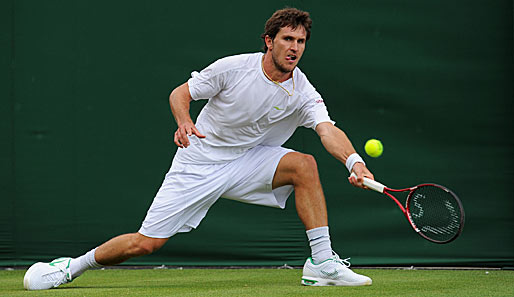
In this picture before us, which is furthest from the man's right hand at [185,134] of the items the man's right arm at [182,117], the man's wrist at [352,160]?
the man's wrist at [352,160]

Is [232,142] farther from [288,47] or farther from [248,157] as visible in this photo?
[288,47]

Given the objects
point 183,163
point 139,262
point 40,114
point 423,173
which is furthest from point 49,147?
point 423,173

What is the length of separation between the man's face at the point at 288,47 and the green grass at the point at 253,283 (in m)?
1.09

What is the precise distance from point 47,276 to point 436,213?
1.86 meters

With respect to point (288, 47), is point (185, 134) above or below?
below

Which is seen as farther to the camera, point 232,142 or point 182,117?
point 232,142

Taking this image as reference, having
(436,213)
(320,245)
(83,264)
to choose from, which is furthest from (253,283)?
(436,213)

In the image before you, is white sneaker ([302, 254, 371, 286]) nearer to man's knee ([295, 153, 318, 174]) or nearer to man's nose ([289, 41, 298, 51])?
man's knee ([295, 153, 318, 174])

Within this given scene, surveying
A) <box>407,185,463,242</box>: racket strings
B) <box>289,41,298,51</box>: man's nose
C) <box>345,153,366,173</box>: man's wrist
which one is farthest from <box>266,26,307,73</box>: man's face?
<box>407,185,463,242</box>: racket strings

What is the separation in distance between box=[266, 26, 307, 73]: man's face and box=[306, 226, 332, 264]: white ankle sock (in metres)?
0.81

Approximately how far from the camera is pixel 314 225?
3.72 m

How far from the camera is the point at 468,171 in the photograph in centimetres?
488

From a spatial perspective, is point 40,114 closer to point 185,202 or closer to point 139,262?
point 139,262

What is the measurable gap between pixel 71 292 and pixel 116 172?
1.69 metres
